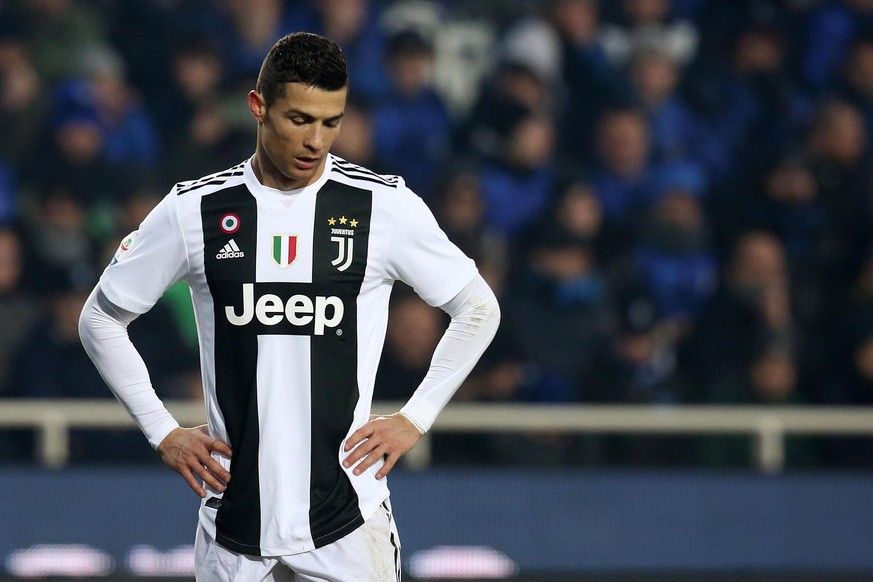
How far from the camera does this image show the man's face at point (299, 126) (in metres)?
3.10

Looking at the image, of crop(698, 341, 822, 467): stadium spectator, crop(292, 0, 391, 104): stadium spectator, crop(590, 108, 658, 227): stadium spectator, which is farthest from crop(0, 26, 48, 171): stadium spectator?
crop(698, 341, 822, 467): stadium spectator

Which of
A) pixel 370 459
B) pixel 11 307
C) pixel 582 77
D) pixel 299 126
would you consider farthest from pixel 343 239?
pixel 582 77

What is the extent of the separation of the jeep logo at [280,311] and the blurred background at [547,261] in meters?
3.48

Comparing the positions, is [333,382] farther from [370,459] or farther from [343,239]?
[343,239]

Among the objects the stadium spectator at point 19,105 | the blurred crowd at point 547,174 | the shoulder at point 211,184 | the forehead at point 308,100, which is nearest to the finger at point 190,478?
the shoulder at point 211,184

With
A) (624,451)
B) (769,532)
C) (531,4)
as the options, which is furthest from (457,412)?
(531,4)

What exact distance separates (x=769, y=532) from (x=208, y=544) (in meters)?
4.21

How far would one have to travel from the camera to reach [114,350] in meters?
3.32

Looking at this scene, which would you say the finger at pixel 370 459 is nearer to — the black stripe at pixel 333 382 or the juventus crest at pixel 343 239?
the black stripe at pixel 333 382

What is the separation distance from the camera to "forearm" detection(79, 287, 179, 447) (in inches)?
131

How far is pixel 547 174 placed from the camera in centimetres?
792

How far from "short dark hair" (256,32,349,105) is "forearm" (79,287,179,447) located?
65 cm

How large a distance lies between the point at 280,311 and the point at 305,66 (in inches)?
22.0

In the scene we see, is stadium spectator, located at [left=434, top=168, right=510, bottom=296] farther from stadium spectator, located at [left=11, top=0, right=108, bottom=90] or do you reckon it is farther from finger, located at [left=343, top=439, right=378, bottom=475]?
finger, located at [left=343, top=439, right=378, bottom=475]
